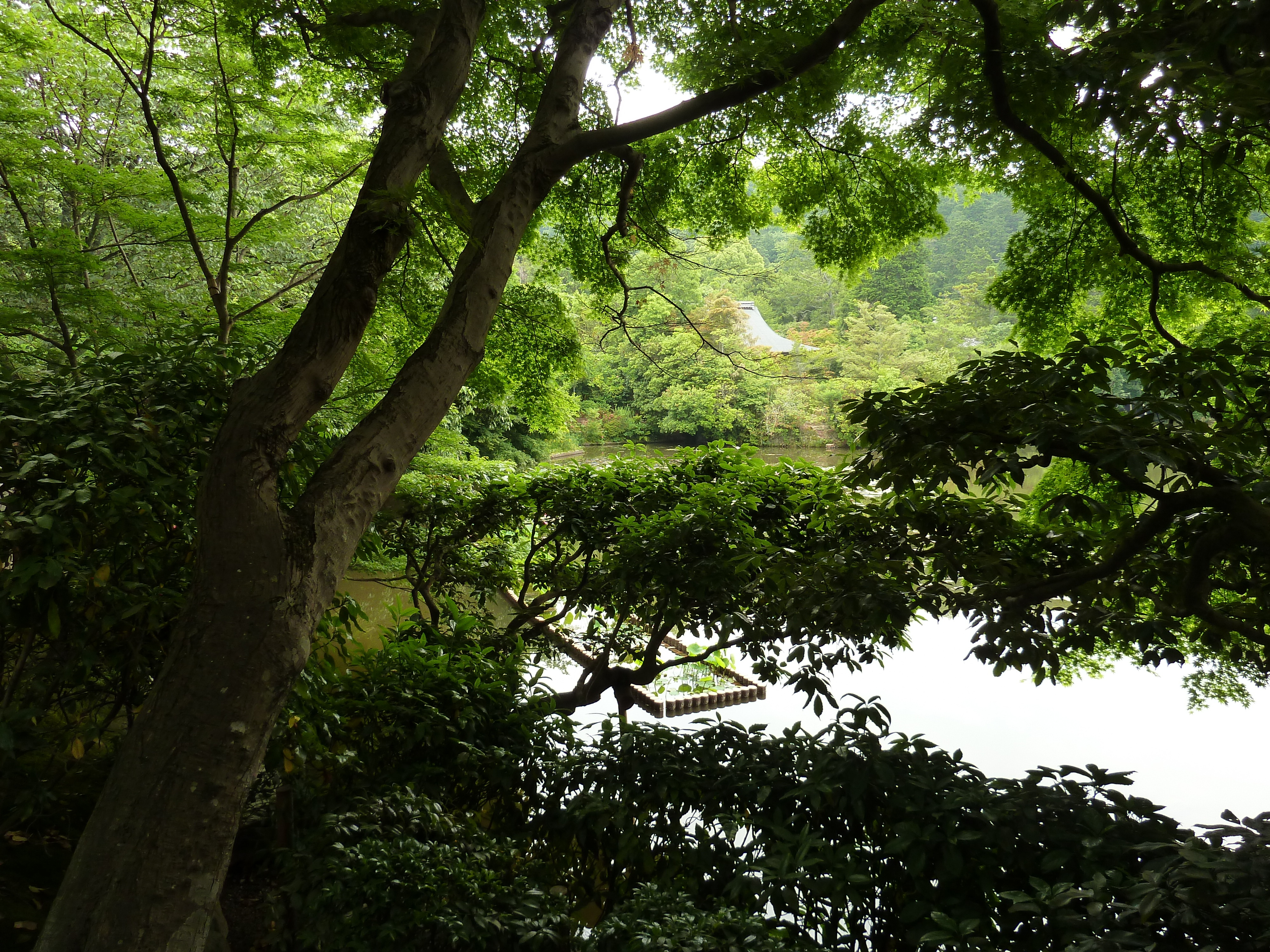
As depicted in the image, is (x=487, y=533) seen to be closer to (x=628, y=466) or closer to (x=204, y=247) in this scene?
A: (x=628, y=466)

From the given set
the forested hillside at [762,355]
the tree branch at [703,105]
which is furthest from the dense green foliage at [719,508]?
the forested hillside at [762,355]

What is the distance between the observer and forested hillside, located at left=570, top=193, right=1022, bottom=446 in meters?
16.9

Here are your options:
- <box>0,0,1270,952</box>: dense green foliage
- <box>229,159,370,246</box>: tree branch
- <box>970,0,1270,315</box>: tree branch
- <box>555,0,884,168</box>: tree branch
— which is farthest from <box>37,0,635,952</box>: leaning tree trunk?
<box>229,159,370,246</box>: tree branch

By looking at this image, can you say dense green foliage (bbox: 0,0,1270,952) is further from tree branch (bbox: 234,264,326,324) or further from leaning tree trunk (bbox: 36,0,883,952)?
leaning tree trunk (bbox: 36,0,883,952)

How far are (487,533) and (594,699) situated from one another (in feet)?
3.59

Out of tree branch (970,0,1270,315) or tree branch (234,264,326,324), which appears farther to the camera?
tree branch (234,264,326,324)

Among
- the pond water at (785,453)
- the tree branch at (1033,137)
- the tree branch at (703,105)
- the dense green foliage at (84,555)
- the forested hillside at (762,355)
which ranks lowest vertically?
the dense green foliage at (84,555)

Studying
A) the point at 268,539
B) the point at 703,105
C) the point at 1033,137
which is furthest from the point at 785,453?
the point at 268,539

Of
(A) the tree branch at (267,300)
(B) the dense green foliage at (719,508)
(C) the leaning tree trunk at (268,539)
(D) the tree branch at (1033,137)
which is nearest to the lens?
(C) the leaning tree trunk at (268,539)

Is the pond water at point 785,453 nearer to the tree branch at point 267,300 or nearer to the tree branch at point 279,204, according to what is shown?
the tree branch at point 267,300

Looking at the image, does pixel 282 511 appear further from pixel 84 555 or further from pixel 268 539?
pixel 84 555

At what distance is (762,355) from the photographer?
540 inches

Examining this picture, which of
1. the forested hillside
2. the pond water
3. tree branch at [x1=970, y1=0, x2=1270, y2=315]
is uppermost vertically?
the forested hillside

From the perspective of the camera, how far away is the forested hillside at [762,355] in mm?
16875
